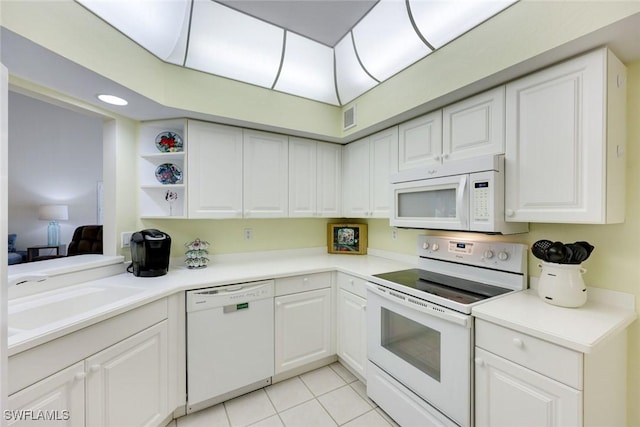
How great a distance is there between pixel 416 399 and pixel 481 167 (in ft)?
4.66

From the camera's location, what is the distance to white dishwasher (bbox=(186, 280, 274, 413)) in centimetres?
177

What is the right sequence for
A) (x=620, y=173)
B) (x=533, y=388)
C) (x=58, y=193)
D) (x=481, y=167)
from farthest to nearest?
(x=58, y=193), (x=481, y=167), (x=620, y=173), (x=533, y=388)

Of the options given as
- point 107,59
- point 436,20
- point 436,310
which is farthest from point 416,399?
point 107,59

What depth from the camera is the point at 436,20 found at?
159 cm

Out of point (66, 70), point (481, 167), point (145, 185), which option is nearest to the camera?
point (66, 70)

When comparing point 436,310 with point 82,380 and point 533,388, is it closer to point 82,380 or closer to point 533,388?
point 533,388

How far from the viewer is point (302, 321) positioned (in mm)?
2168

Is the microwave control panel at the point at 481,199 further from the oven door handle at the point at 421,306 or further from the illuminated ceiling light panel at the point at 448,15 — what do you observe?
the illuminated ceiling light panel at the point at 448,15

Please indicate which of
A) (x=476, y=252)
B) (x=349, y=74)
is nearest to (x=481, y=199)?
(x=476, y=252)

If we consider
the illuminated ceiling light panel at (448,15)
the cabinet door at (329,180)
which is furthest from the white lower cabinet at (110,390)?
the illuminated ceiling light panel at (448,15)

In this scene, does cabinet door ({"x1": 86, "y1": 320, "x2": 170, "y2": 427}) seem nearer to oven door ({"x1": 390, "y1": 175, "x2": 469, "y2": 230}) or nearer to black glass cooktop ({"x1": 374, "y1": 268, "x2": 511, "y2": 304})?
black glass cooktop ({"x1": 374, "y1": 268, "x2": 511, "y2": 304})

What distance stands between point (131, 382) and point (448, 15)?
2.76 metres

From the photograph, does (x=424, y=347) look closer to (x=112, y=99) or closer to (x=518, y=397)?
(x=518, y=397)
